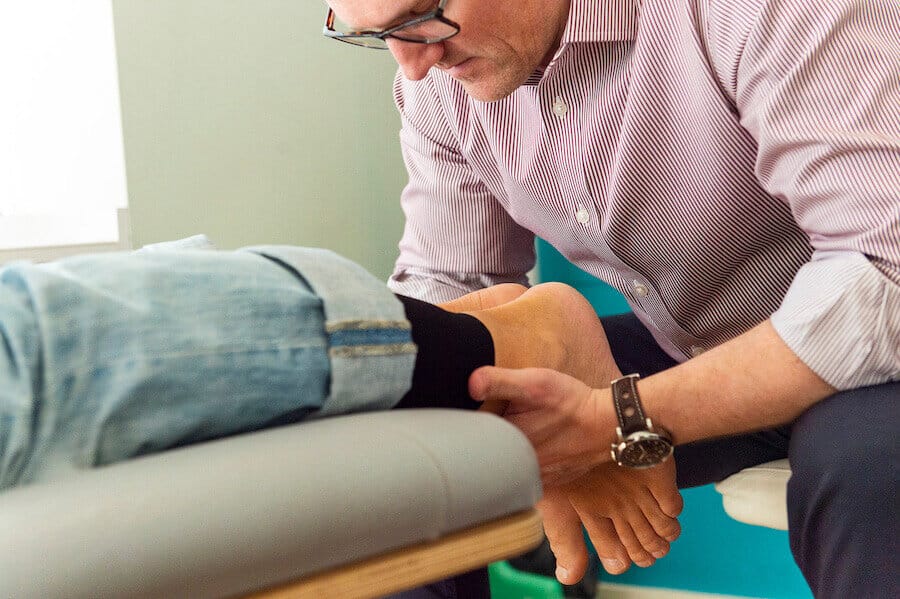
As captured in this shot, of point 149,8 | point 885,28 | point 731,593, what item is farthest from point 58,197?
point 731,593

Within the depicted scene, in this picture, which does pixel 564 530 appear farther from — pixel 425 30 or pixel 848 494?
pixel 425 30

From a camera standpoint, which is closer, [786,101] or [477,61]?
[786,101]

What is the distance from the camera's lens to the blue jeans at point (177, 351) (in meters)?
0.50

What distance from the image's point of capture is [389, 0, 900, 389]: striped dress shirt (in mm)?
843

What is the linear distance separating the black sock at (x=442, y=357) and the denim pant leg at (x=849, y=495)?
0.30m

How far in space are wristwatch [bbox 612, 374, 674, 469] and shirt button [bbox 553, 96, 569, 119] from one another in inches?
17.0

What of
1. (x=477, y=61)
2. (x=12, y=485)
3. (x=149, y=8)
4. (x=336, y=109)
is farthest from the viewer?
(x=336, y=109)

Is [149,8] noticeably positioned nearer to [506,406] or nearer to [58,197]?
[58,197]

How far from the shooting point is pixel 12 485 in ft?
1.63

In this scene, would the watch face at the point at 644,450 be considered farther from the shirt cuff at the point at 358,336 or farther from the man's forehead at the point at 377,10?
the man's forehead at the point at 377,10

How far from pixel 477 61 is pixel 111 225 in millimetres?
794

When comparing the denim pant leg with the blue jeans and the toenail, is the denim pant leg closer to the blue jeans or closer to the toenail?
the toenail

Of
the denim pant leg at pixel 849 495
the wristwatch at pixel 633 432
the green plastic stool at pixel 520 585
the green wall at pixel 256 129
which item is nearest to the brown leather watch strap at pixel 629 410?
the wristwatch at pixel 633 432

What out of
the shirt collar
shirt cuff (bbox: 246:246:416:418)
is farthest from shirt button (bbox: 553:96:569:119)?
shirt cuff (bbox: 246:246:416:418)
